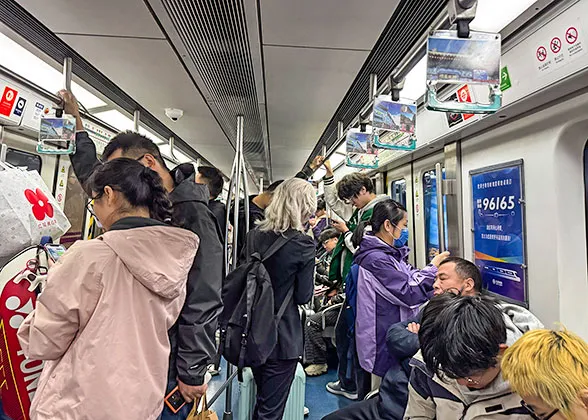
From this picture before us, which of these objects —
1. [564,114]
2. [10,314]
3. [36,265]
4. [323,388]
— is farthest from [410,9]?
[323,388]

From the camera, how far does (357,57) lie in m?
2.33

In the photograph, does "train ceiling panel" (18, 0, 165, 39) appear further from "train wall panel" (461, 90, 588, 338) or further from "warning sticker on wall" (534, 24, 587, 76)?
"train wall panel" (461, 90, 588, 338)

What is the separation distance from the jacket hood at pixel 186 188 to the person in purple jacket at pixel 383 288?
133 cm

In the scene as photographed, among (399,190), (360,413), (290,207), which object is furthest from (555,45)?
(399,190)

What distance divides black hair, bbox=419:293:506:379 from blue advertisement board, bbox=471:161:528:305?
43.0 inches

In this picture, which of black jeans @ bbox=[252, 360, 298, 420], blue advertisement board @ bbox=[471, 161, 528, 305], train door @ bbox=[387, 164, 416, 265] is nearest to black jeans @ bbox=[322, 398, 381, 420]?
black jeans @ bbox=[252, 360, 298, 420]

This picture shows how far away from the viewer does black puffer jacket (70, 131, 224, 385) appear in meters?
1.50

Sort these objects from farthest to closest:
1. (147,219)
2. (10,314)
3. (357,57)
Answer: (357,57), (10,314), (147,219)

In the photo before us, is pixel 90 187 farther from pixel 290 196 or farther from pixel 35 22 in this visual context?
pixel 35 22

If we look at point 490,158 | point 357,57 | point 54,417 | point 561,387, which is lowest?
point 54,417

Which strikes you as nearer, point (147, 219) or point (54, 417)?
point (54, 417)

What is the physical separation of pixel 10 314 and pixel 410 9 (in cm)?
235

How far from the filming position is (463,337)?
122 centimetres

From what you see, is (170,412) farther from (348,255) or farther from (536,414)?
(348,255)
